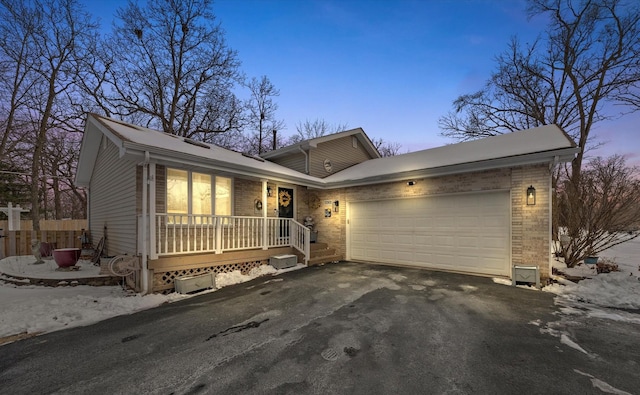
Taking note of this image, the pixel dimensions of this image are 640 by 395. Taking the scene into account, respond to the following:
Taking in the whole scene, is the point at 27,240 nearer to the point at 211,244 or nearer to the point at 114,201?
the point at 114,201

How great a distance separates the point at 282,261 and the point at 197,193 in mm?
3192

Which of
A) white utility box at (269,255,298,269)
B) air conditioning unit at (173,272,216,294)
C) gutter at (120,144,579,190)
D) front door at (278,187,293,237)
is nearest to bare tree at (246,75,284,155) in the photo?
front door at (278,187,293,237)

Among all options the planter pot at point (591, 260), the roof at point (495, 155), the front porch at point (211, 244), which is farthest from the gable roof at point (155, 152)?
the planter pot at point (591, 260)

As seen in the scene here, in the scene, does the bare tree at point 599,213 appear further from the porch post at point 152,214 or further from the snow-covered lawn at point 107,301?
the porch post at point 152,214

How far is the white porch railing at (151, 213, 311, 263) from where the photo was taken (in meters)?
6.38

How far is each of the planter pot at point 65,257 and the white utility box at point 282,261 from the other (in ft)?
18.4

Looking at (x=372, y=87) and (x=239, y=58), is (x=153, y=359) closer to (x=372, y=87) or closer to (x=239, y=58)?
(x=372, y=87)

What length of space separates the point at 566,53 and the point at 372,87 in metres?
9.58

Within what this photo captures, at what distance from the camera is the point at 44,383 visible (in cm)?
271

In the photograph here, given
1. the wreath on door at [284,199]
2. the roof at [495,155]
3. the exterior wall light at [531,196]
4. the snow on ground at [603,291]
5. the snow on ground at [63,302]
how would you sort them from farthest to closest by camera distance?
the wreath on door at [284,199]
the exterior wall light at [531,196]
the roof at [495,155]
the snow on ground at [603,291]
the snow on ground at [63,302]

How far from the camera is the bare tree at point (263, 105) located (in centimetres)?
2162

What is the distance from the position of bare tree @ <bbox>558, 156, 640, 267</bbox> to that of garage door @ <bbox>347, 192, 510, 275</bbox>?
94.1 inches

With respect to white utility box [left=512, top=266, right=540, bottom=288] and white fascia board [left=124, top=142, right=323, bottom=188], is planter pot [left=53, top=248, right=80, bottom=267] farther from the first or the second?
white utility box [left=512, top=266, right=540, bottom=288]

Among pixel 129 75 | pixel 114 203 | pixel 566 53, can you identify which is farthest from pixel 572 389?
pixel 129 75
